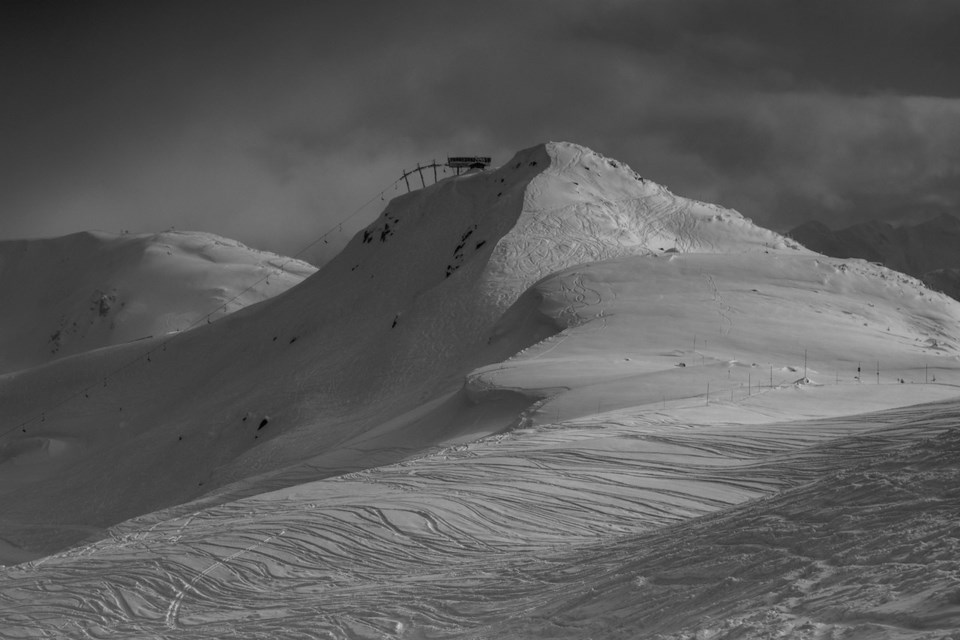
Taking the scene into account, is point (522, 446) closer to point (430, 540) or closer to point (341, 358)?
point (430, 540)

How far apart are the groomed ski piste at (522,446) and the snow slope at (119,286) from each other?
6549cm

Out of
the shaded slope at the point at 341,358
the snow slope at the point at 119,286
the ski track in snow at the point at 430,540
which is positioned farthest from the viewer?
the snow slope at the point at 119,286

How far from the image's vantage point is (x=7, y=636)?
52.9 ft

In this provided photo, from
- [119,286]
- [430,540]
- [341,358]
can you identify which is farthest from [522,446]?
[119,286]

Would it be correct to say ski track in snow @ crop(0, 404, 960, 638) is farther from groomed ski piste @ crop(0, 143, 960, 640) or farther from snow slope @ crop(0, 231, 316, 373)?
snow slope @ crop(0, 231, 316, 373)

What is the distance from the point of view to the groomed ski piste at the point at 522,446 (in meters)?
12.0

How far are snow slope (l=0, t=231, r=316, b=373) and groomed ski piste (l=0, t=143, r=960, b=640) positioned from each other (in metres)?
65.5

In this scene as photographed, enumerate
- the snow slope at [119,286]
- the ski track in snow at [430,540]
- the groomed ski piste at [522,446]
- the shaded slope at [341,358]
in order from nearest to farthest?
the groomed ski piste at [522,446] < the ski track in snow at [430,540] < the shaded slope at [341,358] < the snow slope at [119,286]

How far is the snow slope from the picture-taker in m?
145

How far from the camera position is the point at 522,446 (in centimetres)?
2278

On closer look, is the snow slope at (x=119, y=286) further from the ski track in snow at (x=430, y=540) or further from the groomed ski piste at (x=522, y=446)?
the ski track in snow at (x=430, y=540)

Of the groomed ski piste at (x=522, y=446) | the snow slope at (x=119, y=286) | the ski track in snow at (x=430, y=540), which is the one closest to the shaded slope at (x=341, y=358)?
the groomed ski piste at (x=522, y=446)

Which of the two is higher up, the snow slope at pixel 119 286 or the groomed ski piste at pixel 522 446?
the snow slope at pixel 119 286

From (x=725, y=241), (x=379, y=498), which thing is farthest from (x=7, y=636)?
(x=725, y=241)
